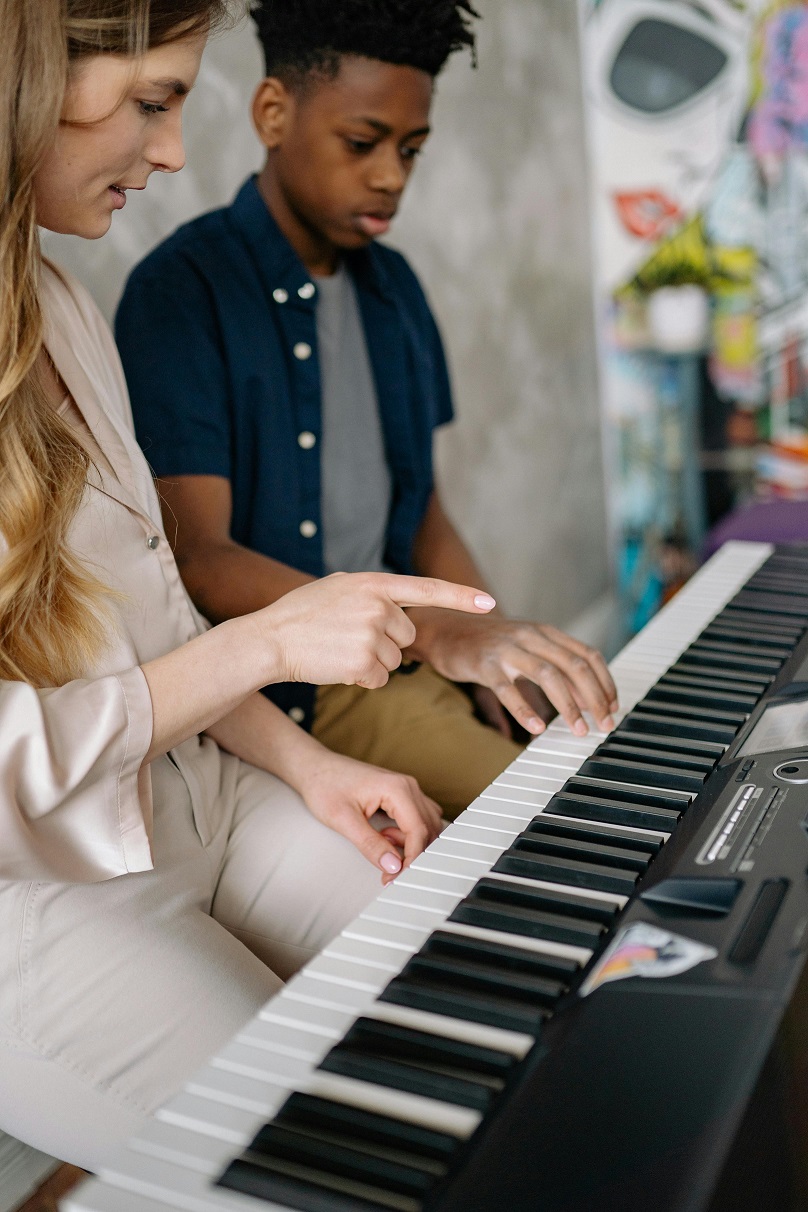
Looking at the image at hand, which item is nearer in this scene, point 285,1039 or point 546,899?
point 285,1039

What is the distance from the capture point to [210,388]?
1.48 m

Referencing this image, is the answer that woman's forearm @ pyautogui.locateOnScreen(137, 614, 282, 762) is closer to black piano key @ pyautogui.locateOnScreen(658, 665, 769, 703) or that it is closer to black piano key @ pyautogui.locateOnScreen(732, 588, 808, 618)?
black piano key @ pyautogui.locateOnScreen(658, 665, 769, 703)

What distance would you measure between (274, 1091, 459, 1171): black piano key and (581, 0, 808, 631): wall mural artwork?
10.3 ft

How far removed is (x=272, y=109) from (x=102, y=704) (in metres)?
0.97

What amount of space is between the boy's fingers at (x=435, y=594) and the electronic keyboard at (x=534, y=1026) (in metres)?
0.17

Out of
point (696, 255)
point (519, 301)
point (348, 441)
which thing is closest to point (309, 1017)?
A: point (348, 441)

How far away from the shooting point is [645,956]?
29.4 inches

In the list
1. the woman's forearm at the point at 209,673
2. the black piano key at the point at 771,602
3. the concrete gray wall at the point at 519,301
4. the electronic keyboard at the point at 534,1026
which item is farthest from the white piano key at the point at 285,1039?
the concrete gray wall at the point at 519,301

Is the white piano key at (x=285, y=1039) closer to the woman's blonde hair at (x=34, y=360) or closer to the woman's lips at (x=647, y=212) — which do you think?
the woman's blonde hair at (x=34, y=360)

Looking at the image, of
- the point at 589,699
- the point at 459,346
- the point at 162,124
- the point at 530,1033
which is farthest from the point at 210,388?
the point at 459,346

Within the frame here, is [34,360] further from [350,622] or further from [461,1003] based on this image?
[461,1003]

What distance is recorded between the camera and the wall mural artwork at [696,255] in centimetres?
328

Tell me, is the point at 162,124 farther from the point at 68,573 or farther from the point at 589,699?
the point at 589,699

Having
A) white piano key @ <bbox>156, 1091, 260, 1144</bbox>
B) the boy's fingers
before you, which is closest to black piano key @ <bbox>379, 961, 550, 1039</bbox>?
white piano key @ <bbox>156, 1091, 260, 1144</bbox>
